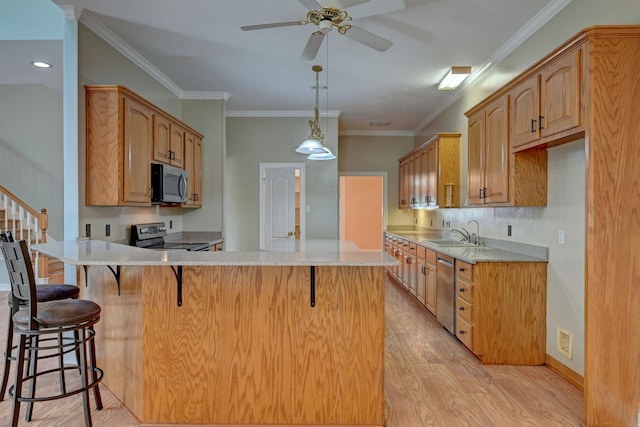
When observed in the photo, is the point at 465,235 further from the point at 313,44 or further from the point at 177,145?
the point at 177,145

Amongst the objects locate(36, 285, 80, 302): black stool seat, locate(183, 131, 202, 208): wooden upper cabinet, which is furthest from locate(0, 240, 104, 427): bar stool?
locate(183, 131, 202, 208): wooden upper cabinet

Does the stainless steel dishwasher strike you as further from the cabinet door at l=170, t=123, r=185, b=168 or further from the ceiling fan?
the cabinet door at l=170, t=123, r=185, b=168

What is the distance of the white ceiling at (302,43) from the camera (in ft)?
9.53

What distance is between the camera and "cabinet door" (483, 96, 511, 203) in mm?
3053

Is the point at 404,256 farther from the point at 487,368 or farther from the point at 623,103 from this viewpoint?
the point at 623,103

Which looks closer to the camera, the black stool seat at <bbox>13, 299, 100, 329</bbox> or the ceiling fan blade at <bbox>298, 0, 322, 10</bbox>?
the black stool seat at <bbox>13, 299, 100, 329</bbox>

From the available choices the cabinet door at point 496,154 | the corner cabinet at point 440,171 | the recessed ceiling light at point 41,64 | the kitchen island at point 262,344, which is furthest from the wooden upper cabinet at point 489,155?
the recessed ceiling light at point 41,64

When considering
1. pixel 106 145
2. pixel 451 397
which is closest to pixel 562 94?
pixel 451 397

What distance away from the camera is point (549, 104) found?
2459 mm

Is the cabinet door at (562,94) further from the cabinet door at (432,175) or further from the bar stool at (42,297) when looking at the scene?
the bar stool at (42,297)

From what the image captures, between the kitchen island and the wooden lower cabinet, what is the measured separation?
1359 millimetres

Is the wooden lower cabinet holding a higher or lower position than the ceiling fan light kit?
lower

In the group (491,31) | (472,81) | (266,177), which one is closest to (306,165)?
(266,177)

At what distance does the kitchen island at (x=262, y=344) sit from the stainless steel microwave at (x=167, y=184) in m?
1.66
